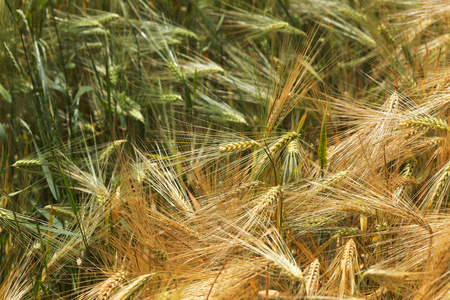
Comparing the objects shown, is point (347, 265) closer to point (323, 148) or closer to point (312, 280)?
point (312, 280)

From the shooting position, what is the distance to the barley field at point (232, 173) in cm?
111

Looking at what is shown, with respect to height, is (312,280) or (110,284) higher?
(312,280)

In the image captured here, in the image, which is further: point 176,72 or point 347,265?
point 176,72

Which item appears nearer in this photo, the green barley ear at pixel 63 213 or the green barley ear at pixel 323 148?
the green barley ear at pixel 323 148

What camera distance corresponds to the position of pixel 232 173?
1431 millimetres

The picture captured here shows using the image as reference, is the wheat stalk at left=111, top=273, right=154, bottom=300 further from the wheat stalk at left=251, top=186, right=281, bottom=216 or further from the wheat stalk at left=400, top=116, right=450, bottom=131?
the wheat stalk at left=400, top=116, right=450, bottom=131

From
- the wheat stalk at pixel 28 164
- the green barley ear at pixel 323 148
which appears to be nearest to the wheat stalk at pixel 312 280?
the green barley ear at pixel 323 148

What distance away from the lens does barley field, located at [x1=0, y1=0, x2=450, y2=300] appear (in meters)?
1.11

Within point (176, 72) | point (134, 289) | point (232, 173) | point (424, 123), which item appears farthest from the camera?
point (176, 72)

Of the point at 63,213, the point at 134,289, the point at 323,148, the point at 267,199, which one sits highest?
the point at 323,148

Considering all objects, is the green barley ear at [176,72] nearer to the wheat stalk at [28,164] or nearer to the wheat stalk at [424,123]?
the wheat stalk at [28,164]

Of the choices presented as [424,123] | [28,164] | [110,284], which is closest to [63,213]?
[28,164]

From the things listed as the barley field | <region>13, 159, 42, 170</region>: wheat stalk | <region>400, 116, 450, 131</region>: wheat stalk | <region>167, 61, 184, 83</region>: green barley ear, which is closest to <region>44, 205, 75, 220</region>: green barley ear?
the barley field

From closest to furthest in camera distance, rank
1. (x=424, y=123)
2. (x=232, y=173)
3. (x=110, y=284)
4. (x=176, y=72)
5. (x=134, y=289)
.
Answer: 1. (x=134, y=289)
2. (x=110, y=284)
3. (x=424, y=123)
4. (x=232, y=173)
5. (x=176, y=72)
